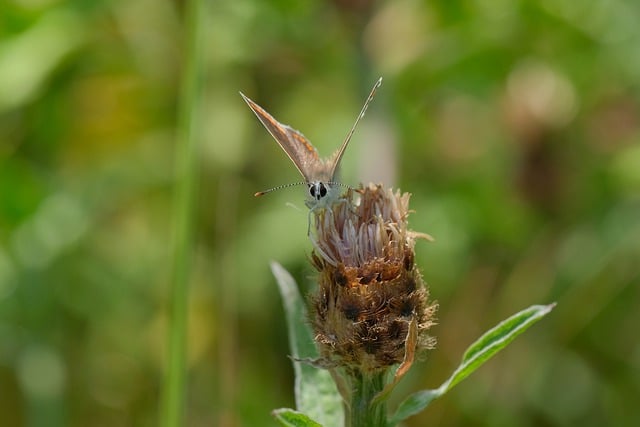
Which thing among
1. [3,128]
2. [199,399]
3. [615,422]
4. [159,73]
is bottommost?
[615,422]

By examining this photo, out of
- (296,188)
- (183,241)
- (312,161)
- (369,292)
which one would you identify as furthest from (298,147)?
(296,188)

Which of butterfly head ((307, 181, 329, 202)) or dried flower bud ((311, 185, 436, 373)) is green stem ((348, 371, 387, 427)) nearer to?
dried flower bud ((311, 185, 436, 373))

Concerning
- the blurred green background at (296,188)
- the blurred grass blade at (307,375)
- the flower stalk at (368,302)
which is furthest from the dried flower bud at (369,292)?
the blurred green background at (296,188)

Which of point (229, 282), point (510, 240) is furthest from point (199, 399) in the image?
point (510, 240)

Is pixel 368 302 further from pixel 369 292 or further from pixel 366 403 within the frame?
pixel 366 403

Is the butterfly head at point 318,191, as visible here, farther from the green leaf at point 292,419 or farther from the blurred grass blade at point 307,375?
the green leaf at point 292,419

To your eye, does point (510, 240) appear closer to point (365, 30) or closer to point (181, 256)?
point (365, 30)

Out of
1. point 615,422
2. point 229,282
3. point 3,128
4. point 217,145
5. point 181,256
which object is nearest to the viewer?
point 181,256
